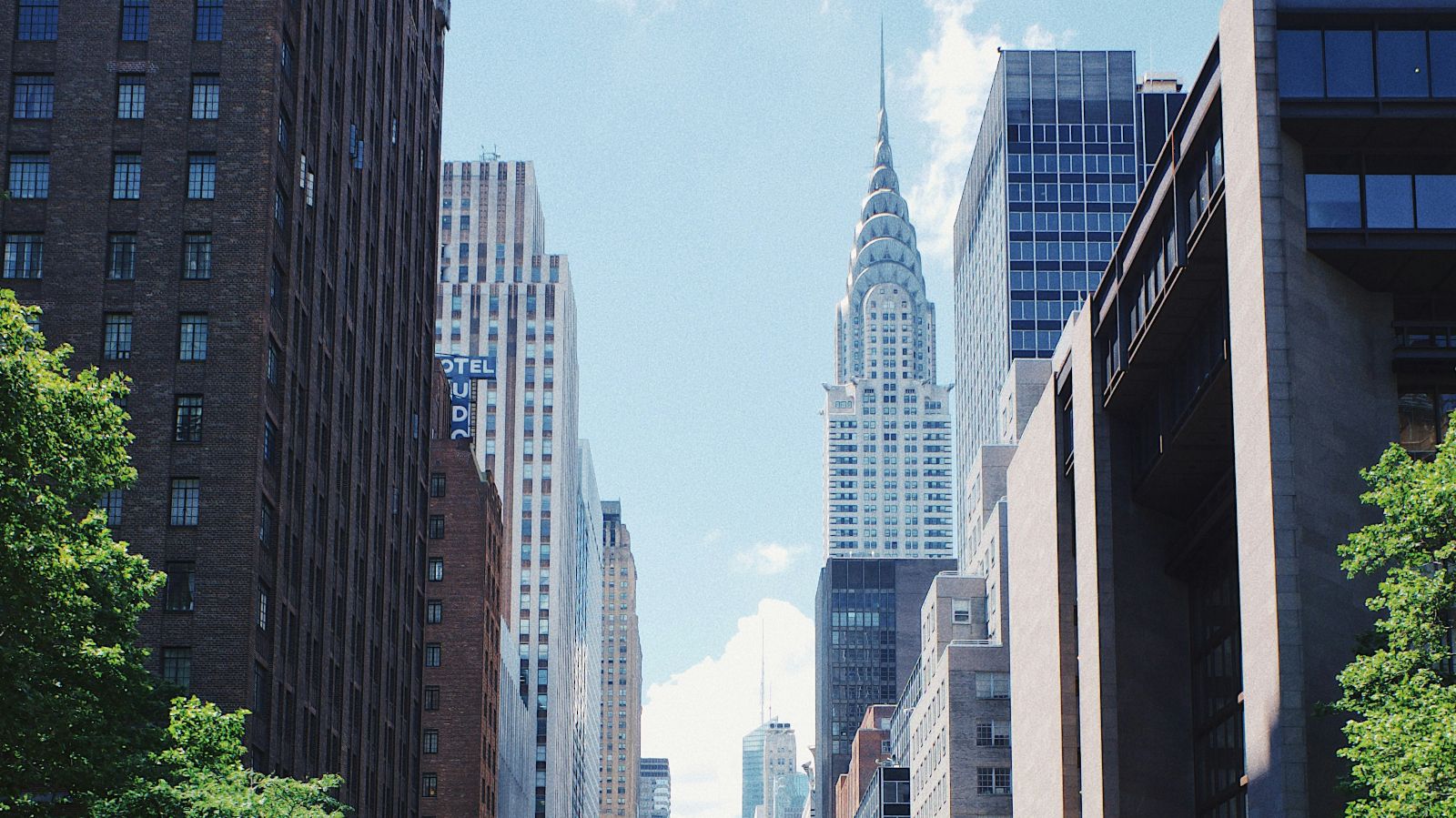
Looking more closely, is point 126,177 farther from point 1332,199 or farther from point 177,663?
point 1332,199

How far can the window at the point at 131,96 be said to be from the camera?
74.8 meters

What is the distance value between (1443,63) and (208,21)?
45.5 meters

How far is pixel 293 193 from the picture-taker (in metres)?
Answer: 78.8

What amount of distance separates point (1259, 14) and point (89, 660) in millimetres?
33146

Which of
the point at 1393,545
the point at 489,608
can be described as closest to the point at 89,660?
the point at 1393,545

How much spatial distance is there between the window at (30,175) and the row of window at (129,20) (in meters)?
4.75

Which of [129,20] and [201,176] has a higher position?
[129,20]

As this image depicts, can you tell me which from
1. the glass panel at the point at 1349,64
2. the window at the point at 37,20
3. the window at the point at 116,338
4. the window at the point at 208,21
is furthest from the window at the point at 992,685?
the glass panel at the point at 1349,64

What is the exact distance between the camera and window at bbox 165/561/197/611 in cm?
6962

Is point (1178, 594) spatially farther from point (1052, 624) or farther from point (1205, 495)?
point (1052, 624)

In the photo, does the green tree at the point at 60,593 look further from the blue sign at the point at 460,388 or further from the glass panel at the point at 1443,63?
the blue sign at the point at 460,388

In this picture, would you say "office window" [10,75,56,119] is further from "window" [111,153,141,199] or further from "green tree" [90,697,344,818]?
"green tree" [90,697,344,818]

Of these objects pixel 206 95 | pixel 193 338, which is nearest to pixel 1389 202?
pixel 193 338

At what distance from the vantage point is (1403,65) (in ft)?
173
